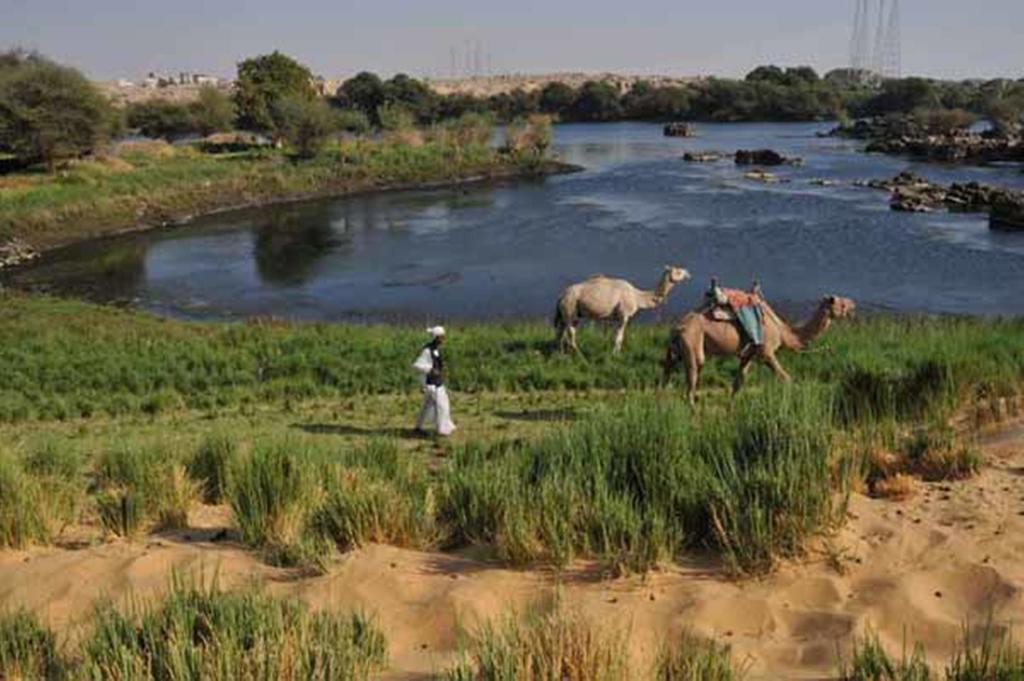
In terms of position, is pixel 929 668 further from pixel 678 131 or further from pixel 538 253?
pixel 678 131

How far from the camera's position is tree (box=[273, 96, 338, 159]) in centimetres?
7619

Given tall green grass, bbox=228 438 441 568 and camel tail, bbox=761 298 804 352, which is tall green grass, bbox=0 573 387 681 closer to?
tall green grass, bbox=228 438 441 568

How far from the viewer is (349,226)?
180 ft

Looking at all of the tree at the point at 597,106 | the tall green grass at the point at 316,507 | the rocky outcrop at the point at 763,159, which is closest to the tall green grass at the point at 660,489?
the tall green grass at the point at 316,507

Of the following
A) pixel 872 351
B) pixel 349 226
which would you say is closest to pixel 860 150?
pixel 349 226

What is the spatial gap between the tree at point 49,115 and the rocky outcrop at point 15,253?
14.5m

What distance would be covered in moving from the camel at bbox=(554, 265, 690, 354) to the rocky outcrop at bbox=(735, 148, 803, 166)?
2380 inches

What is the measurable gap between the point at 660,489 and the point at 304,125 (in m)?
72.0

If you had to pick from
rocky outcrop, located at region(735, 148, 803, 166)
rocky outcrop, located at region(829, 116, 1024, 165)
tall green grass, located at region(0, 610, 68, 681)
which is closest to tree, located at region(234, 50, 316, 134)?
rocky outcrop, located at region(735, 148, 803, 166)

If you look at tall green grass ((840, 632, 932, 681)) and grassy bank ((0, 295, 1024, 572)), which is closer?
tall green grass ((840, 632, 932, 681))

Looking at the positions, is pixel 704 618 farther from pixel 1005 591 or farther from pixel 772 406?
pixel 772 406

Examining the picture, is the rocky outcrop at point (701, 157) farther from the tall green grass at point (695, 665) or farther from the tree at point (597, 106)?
the tall green grass at point (695, 665)

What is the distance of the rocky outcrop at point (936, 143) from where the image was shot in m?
75.1

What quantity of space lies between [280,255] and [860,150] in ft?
205
